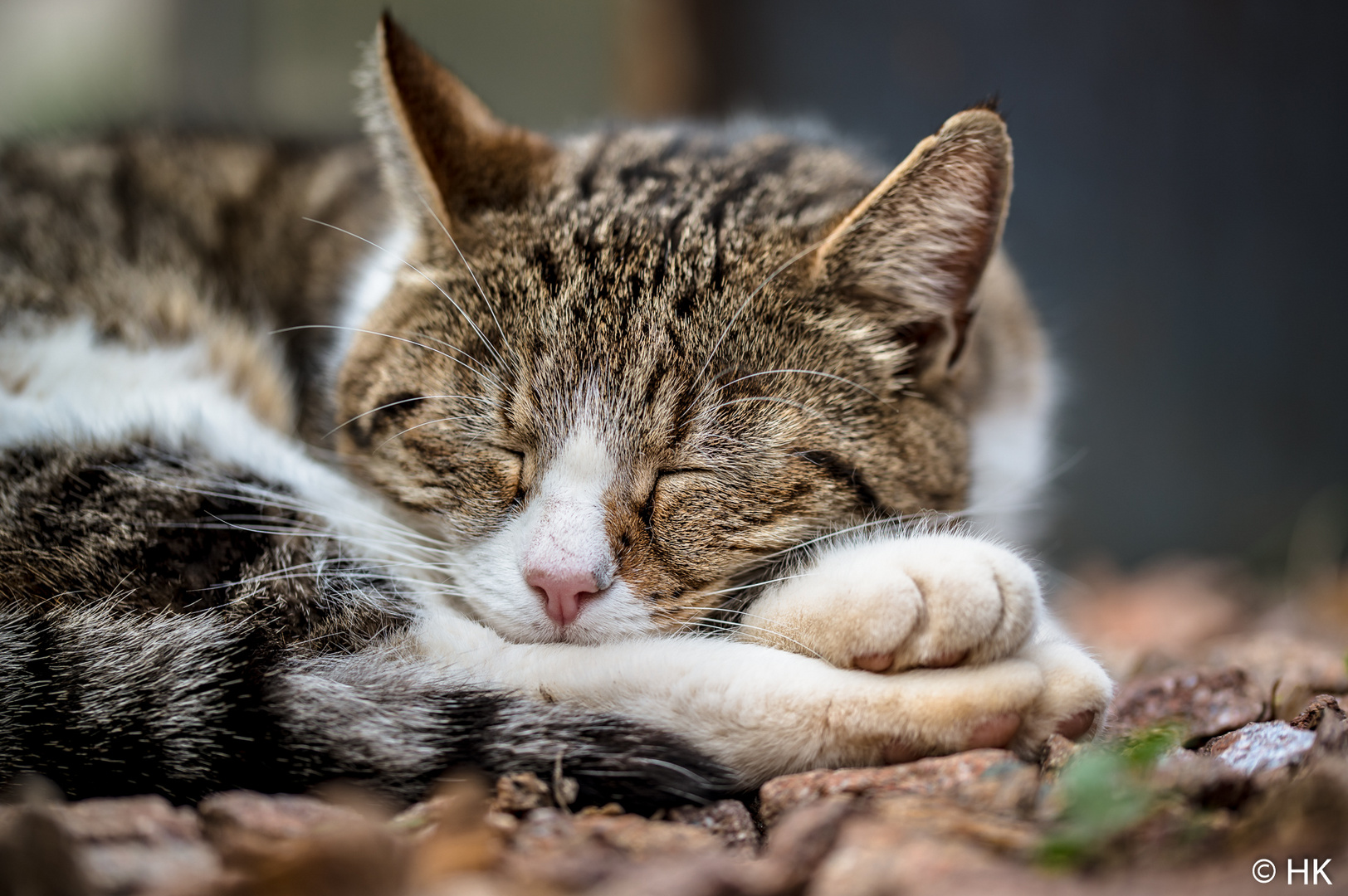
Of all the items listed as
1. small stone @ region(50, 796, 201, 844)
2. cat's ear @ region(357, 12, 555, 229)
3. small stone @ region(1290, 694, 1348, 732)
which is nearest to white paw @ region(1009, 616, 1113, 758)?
small stone @ region(1290, 694, 1348, 732)

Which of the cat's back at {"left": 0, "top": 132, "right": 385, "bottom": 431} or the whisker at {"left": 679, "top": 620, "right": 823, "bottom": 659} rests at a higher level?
the cat's back at {"left": 0, "top": 132, "right": 385, "bottom": 431}

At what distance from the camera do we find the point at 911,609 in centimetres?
139

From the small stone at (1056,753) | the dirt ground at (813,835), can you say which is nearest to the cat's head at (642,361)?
the dirt ground at (813,835)

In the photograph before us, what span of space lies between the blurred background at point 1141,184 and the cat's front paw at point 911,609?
1.83m

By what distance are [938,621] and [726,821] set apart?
1.40 feet

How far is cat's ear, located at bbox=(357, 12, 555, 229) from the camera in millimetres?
1794

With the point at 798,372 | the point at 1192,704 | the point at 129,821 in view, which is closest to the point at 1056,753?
the point at 1192,704

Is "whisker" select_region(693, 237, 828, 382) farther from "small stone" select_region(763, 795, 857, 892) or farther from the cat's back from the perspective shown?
the cat's back

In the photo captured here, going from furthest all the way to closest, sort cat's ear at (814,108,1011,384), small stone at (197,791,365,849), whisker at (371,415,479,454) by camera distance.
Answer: whisker at (371,415,479,454) → cat's ear at (814,108,1011,384) → small stone at (197,791,365,849)

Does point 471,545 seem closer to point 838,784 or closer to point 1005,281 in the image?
point 838,784

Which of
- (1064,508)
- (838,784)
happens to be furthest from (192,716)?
(1064,508)

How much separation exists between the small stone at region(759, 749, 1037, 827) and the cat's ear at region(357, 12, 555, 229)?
1.24m

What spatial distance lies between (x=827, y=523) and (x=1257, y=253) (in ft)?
9.08

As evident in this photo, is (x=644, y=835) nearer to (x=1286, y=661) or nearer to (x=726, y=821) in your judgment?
(x=726, y=821)
